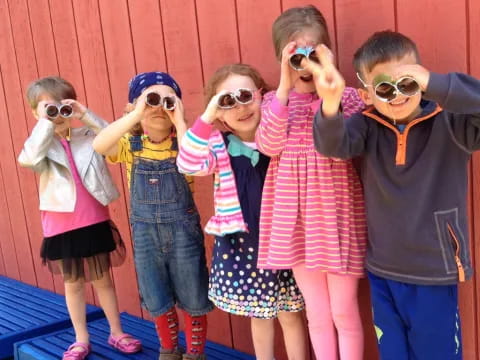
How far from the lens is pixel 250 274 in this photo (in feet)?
6.95

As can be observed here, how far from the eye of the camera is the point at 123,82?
309cm

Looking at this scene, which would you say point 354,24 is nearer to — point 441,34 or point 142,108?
point 441,34

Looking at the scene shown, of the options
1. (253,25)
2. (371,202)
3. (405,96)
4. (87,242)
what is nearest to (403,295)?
(371,202)

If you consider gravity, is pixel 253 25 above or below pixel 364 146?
above

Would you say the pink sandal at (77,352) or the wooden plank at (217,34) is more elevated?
the wooden plank at (217,34)

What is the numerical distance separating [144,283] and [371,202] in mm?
1061

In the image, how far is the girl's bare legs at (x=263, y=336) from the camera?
2223 mm

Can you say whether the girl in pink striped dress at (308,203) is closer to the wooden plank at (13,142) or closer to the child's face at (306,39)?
the child's face at (306,39)

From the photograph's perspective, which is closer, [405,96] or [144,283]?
[405,96]

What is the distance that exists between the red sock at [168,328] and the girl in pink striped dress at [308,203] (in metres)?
0.66

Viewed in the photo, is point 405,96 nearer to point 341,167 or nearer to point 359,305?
point 341,167

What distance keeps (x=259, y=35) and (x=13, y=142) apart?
2.43m

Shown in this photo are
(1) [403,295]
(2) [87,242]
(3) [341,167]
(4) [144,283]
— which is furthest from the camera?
(2) [87,242]

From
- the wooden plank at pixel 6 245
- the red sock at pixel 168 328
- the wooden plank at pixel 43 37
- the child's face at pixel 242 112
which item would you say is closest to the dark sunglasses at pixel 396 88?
the child's face at pixel 242 112
